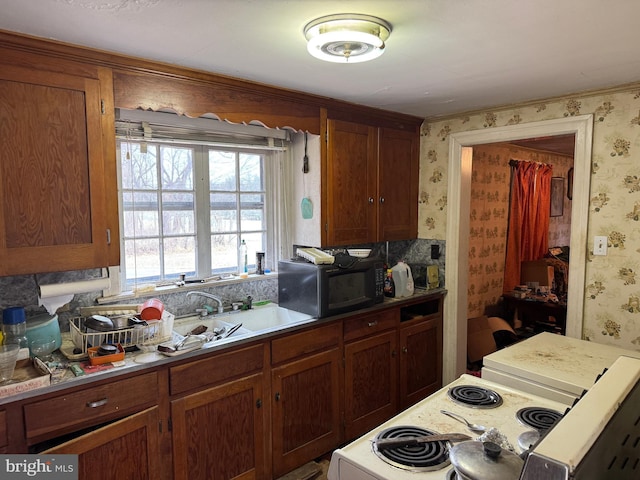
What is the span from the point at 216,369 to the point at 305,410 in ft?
2.18

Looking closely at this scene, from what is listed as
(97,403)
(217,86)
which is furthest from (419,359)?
(217,86)

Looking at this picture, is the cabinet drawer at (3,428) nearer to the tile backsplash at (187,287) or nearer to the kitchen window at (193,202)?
the tile backsplash at (187,287)

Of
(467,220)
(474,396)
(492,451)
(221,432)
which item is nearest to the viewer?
(492,451)

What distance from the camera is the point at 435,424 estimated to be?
1303mm

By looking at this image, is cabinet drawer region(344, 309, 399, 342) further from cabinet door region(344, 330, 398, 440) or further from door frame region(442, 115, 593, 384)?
door frame region(442, 115, 593, 384)

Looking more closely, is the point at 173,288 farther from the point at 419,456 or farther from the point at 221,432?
the point at 419,456

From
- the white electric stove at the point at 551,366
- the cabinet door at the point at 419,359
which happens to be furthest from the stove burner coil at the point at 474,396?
the cabinet door at the point at 419,359

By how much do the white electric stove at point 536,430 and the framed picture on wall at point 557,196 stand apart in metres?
4.51

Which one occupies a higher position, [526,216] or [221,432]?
[526,216]

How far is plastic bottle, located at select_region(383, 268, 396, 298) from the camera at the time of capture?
3.02 meters

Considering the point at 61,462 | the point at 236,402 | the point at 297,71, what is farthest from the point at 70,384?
the point at 297,71

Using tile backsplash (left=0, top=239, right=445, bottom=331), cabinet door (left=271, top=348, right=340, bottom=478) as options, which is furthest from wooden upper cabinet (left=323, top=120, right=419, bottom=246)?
cabinet door (left=271, top=348, right=340, bottom=478)

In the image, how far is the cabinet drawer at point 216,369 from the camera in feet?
6.27

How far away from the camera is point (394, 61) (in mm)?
1970
